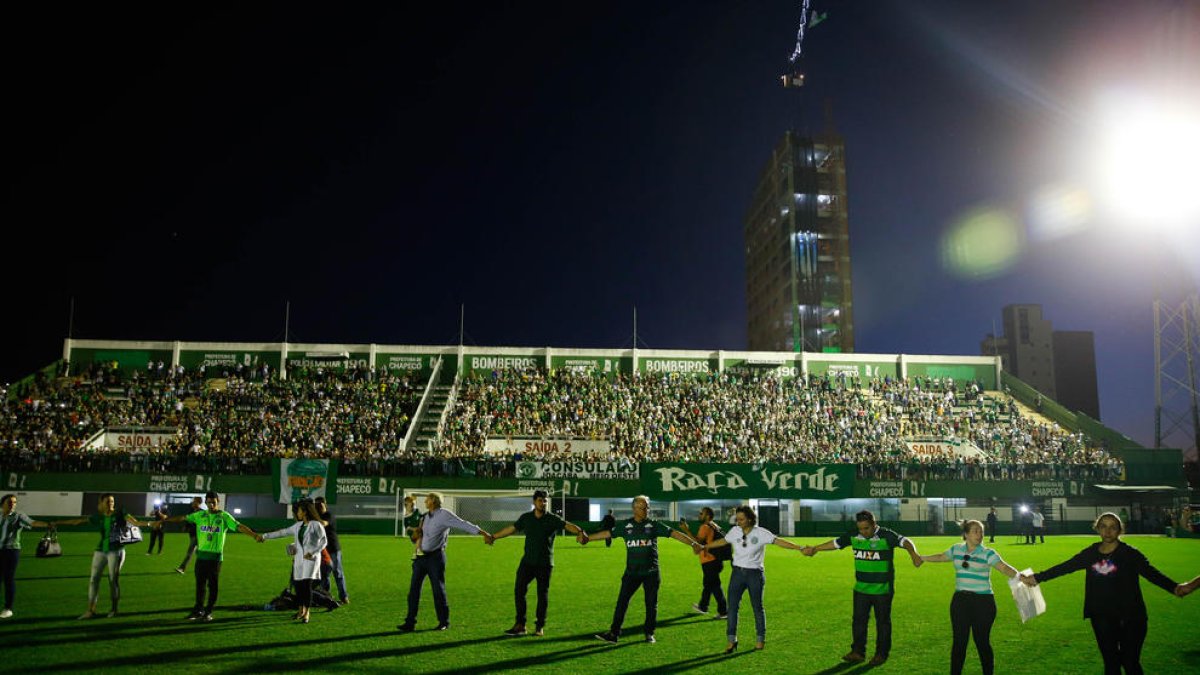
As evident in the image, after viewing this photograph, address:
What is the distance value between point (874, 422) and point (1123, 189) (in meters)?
23.6

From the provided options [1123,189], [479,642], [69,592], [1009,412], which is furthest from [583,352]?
[479,642]

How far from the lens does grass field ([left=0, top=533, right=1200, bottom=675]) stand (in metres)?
10.4

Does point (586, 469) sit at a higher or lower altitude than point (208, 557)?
higher

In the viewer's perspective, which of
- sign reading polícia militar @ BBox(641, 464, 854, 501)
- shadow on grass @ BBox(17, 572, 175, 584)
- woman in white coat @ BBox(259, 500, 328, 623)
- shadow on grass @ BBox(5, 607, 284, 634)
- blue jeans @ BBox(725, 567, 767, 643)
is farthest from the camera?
sign reading polícia militar @ BBox(641, 464, 854, 501)

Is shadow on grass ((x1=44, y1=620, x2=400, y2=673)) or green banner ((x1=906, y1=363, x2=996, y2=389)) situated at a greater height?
green banner ((x1=906, y1=363, x2=996, y2=389))

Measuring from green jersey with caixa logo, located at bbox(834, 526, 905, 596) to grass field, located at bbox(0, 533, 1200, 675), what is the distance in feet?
3.16

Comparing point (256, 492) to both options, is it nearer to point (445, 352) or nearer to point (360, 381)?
point (360, 381)

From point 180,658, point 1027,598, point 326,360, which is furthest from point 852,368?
point 180,658

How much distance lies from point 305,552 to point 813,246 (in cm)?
9673

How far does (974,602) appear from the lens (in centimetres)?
940

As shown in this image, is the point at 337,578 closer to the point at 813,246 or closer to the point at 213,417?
the point at 213,417

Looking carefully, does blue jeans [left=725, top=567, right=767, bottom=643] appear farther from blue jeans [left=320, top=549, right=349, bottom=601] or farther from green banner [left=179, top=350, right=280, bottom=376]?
green banner [left=179, top=350, right=280, bottom=376]

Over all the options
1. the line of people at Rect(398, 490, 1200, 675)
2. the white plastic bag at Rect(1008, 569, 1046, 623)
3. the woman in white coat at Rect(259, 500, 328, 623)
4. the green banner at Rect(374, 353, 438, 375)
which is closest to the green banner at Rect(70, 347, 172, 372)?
the green banner at Rect(374, 353, 438, 375)

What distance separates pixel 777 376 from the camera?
6344 cm
